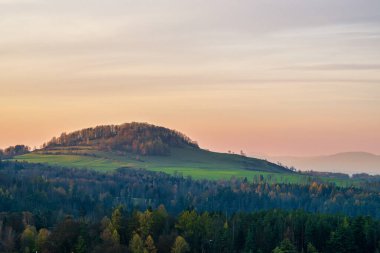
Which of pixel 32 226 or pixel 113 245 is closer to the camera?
pixel 113 245

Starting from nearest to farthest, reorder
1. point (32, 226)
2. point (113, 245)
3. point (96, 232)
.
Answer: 1. point (113, 245)
2. point (96, 232)
3. point (32, 226)

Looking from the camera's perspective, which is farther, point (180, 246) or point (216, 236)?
point (216, 236)

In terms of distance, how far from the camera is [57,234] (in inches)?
5881

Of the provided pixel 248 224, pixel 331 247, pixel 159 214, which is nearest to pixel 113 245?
pixel 159 214

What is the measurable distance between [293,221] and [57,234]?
4827cm

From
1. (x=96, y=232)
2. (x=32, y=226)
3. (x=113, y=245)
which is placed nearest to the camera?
(x=113, y=245)

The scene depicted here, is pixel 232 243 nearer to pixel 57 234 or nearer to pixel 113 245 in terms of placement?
pixel 113 245

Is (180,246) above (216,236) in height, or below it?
below

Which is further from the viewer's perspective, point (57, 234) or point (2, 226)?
point (2, 226)

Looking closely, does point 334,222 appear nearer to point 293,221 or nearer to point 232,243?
point 293,221

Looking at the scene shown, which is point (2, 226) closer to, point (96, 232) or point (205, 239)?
point (96, 232)

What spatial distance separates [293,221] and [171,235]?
26030mm

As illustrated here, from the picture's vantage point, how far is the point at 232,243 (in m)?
156

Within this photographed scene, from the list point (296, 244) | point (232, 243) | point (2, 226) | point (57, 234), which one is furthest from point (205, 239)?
point (2, 226)
